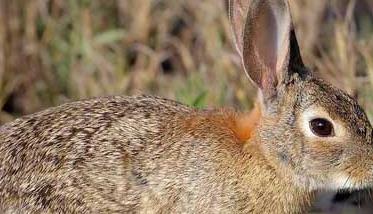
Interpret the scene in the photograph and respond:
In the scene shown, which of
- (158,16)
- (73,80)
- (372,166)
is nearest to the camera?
(372,166)

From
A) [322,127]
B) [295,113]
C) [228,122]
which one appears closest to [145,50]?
[228,122]

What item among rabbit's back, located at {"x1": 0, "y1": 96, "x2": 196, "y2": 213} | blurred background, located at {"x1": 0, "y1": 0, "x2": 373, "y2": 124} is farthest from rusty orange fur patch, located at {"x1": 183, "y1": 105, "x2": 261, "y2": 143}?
blurred background, located at {"x1": 0, "y1": 0, "x2": 373, "y2": 124}

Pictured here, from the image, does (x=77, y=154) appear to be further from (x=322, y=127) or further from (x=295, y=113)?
(x=322, y=127)

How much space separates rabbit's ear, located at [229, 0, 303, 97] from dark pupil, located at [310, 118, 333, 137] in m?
0.27

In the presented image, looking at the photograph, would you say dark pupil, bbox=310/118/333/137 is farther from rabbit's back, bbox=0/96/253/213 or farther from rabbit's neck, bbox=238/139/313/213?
rabbit's back, bbox=0/96/253/213

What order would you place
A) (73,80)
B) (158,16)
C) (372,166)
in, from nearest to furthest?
(372,166), (73,80), (158,16)

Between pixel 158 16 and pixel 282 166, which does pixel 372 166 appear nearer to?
pixel 282 166

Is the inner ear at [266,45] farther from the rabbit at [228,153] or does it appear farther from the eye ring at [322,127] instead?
the eye ring at [322,127]

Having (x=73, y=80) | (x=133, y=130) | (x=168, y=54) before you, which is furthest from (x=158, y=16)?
(x=133, y=130)

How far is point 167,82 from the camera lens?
28.9 ft

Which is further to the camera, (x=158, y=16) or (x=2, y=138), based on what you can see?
(x=158, y=16)

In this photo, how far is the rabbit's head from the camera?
6.64 m

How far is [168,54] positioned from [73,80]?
70 cm

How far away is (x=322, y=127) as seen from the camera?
21.8ft
